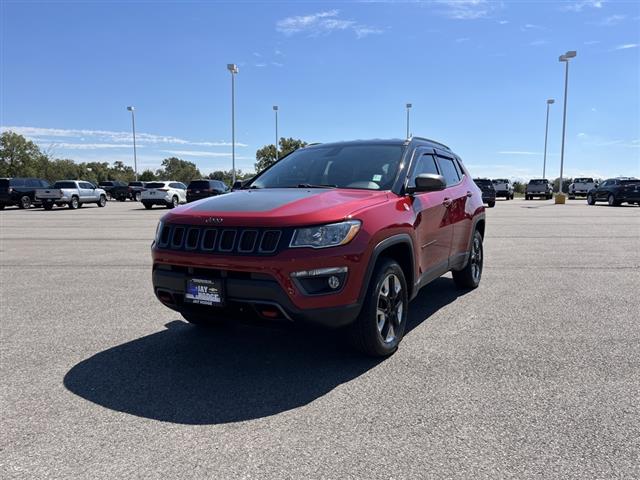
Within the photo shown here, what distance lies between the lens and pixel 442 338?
455 centimetres

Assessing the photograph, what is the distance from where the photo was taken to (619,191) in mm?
30422

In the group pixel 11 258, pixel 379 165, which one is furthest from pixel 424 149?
pixel 11 258

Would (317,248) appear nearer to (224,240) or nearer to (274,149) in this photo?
(224,240)

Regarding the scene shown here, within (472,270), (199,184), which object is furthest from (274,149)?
(472,270)

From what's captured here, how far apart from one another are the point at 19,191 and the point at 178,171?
9613 centimetres

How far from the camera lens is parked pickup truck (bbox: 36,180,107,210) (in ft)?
95.7

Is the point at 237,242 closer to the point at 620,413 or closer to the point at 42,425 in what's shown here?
the point at 42,425

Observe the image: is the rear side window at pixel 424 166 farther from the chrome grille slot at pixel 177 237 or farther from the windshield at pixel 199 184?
the windshield at pixel 199 184

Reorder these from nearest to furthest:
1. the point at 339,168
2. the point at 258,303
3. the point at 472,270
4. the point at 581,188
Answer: the point at 258,303 < the point at 339,168 < the point at 472,270 < the point at 581,188

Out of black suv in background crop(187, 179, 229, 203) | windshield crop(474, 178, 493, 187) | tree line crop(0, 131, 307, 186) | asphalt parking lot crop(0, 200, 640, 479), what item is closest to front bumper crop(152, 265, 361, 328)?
asphalt parking lot crop(0, 200, 640, 479)

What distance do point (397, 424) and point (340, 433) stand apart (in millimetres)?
356

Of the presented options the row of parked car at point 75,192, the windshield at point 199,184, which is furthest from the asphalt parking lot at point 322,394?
the row of parked car at point 75,192

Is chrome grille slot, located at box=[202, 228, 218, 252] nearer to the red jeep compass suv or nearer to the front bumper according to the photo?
the red jeep compass suv

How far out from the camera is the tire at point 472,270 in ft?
21.1
